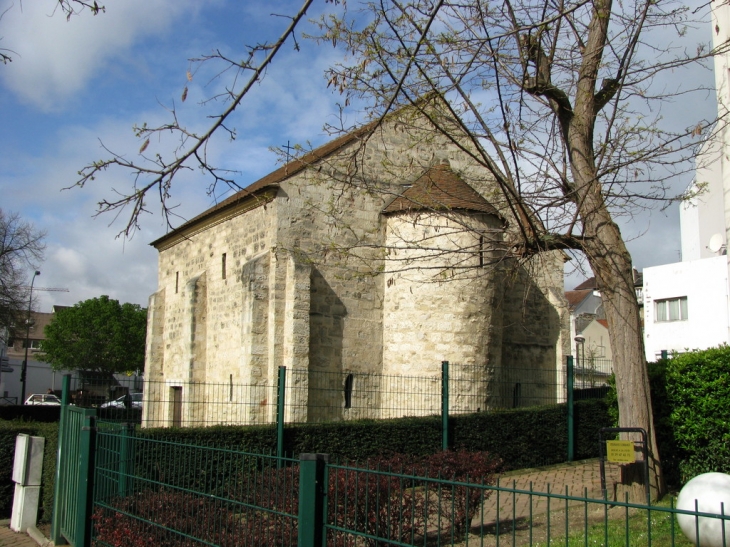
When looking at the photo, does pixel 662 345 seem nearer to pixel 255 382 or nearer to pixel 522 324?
pixel 522 324

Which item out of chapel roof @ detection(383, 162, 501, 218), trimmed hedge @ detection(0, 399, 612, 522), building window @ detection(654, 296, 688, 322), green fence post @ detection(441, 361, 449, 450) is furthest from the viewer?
building window @ detection(654, 296, 688, 322)

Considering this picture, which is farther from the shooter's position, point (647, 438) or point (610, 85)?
point (610, 85)

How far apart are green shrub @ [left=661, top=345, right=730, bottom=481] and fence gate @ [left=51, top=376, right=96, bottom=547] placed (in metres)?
8.22

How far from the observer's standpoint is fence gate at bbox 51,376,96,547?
6.66m

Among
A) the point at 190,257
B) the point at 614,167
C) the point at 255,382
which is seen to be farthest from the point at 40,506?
the point at 190,257

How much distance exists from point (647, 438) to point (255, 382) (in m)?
9.56

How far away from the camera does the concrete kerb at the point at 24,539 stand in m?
→ 8.24

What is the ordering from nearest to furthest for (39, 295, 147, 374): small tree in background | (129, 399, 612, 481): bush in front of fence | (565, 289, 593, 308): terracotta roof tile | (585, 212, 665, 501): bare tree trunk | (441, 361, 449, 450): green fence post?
(585, 212, 665, 501): bare tree trunk < (129, 399, 612, 481): bush in front of fence < (441, 361, 449, 450): green fence post < (565, 289, 593, 308): terracotta roof tile < (39, 295, 147, 374): small tree in background

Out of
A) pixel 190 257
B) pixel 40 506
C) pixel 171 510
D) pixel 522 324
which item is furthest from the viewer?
pixel 190 257

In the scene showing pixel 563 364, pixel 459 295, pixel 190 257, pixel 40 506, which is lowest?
pixel 40 506

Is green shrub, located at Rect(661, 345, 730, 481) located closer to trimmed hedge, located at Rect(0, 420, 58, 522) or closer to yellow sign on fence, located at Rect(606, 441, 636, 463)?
→ yellow sign on fence, located at Rect(606, 441, 636, 463)

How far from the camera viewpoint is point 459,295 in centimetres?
1633

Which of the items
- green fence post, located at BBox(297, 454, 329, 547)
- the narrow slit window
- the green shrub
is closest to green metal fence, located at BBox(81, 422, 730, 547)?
green fence post, located at BBox(297, 454, 329, 547)

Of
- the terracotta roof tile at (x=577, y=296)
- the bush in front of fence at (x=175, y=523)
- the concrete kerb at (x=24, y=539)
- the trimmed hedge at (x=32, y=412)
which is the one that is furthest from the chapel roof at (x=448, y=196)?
the terracotta roof tile at (x=577, y=296)
